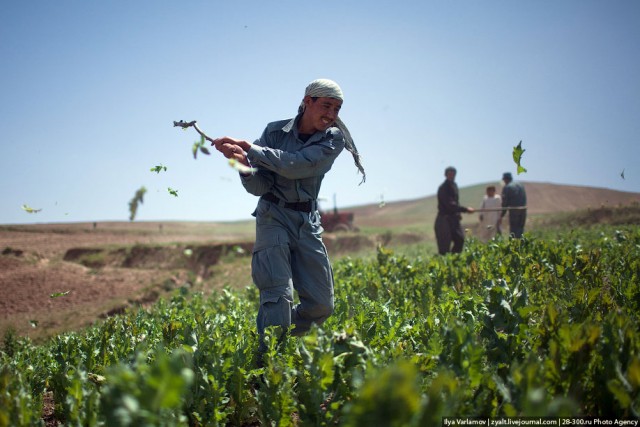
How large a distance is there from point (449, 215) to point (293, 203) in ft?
22.3

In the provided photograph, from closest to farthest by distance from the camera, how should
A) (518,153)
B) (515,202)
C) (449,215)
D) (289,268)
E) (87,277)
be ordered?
(289,268)
(518,153)
(449,215)
(515,202)
(87,277)

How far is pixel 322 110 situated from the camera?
3.47 m

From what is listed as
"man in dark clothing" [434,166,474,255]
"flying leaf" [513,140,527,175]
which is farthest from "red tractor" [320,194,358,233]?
"flying leaf" [513,140,527,175]

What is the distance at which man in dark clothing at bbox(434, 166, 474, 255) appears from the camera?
9.51 m

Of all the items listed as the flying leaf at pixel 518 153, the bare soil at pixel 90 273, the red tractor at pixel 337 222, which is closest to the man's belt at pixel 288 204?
the bare soil at pixel 90 273

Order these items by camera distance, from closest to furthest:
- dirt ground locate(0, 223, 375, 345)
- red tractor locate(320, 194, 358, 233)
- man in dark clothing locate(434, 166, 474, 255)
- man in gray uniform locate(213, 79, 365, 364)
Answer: man in gray uniform locate(213, 79, 365, 364) < man in dark clothing locate(434, 166, 474, 255) < dirt ground locate(0, 223, 375, 345) < red tractor locate(320, 194, 358, 233)

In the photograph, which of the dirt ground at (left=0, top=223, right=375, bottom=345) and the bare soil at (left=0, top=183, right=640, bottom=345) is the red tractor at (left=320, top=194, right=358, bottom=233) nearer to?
the bare soil at (left=0, top=183, right=640, bottom=345)

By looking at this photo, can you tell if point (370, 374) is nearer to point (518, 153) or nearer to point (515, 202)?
point (518, 153)

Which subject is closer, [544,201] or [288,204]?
[288,204]

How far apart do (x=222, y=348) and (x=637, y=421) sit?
2.00m

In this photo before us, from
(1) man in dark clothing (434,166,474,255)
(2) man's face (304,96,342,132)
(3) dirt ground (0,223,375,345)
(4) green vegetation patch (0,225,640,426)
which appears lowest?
(3) dirt ground (0,223,375,345)

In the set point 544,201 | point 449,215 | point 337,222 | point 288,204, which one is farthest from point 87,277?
point 544,201

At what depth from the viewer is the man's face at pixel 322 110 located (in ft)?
11.3

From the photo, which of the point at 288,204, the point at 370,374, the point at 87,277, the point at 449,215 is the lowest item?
the point at 87,277
